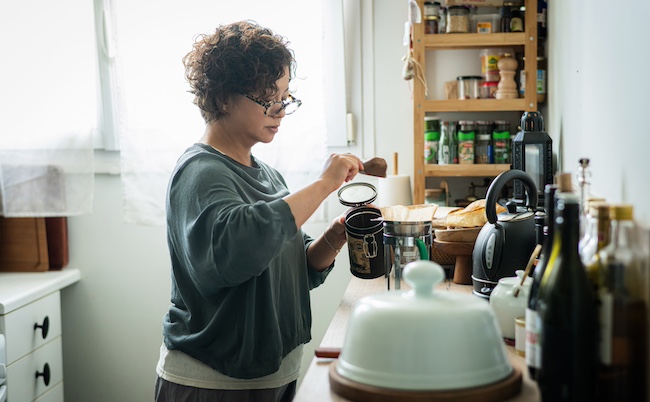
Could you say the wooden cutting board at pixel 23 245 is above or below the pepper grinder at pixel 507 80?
below

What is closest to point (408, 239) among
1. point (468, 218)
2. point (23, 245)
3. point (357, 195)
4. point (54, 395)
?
point (357, 195)

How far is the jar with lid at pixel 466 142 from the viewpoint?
2.61 meters

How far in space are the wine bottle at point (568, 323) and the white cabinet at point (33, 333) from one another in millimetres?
2002

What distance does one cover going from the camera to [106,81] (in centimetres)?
289

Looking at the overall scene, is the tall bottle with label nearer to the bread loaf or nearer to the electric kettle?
the electric kettle

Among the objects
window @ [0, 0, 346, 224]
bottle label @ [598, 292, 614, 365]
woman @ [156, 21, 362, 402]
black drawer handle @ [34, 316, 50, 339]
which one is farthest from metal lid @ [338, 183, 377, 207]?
black drawer handle @ [34, 316, 50, 339]

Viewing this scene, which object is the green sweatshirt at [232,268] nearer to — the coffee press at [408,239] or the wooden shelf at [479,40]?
the coffee press at [408,239]

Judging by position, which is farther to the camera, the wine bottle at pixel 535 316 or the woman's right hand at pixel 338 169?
the woman's right hand at pixel 338 169

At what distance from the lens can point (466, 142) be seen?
2605 millimetres

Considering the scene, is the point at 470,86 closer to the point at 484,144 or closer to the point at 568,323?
the point at 484,144

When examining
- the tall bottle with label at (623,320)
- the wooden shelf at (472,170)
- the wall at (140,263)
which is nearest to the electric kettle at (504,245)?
the wall at (140,263)

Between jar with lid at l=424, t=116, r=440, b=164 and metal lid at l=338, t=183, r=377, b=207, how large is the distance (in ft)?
2.50

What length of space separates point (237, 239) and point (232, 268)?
0.23ft

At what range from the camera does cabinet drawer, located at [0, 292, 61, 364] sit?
2459 mm
